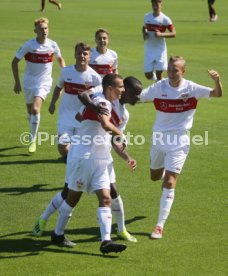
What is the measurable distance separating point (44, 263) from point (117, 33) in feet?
91.6

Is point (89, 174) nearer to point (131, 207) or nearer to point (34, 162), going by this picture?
point (131, 207)

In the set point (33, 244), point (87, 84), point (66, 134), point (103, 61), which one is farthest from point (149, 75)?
point (33, 244)

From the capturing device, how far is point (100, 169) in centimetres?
955

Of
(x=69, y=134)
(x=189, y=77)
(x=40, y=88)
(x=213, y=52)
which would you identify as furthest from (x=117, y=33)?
(x=69, y=134)

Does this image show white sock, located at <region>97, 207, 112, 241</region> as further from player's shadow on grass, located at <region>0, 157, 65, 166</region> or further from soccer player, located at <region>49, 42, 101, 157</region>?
player's shadow on grass, located at <region>0, 157, 65, 166</region>

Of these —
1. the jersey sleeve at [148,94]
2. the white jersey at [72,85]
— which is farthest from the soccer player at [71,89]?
→ the jersey sleeve at [148,94]

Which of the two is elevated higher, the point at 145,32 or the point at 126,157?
the point at 145,32

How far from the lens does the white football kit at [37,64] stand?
1557 centimetres

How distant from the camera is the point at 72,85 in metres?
13.0

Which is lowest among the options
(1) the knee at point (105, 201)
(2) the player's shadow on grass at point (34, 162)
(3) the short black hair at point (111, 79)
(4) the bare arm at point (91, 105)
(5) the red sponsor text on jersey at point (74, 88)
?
(2) the player's shadow on grass at point (34, 162)

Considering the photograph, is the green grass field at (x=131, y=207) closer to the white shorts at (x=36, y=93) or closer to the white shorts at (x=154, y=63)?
the white shorts at (x=154, y=63)

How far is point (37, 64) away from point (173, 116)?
551cm

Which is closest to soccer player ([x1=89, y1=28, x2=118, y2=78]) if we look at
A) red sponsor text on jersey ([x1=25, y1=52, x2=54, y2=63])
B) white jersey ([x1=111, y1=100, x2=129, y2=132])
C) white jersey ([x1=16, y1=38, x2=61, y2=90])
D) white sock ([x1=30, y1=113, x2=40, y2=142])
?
white jersey ([x1=16, y1=38, x2=61, y2=90])

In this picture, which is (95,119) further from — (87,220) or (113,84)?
(87,220)
